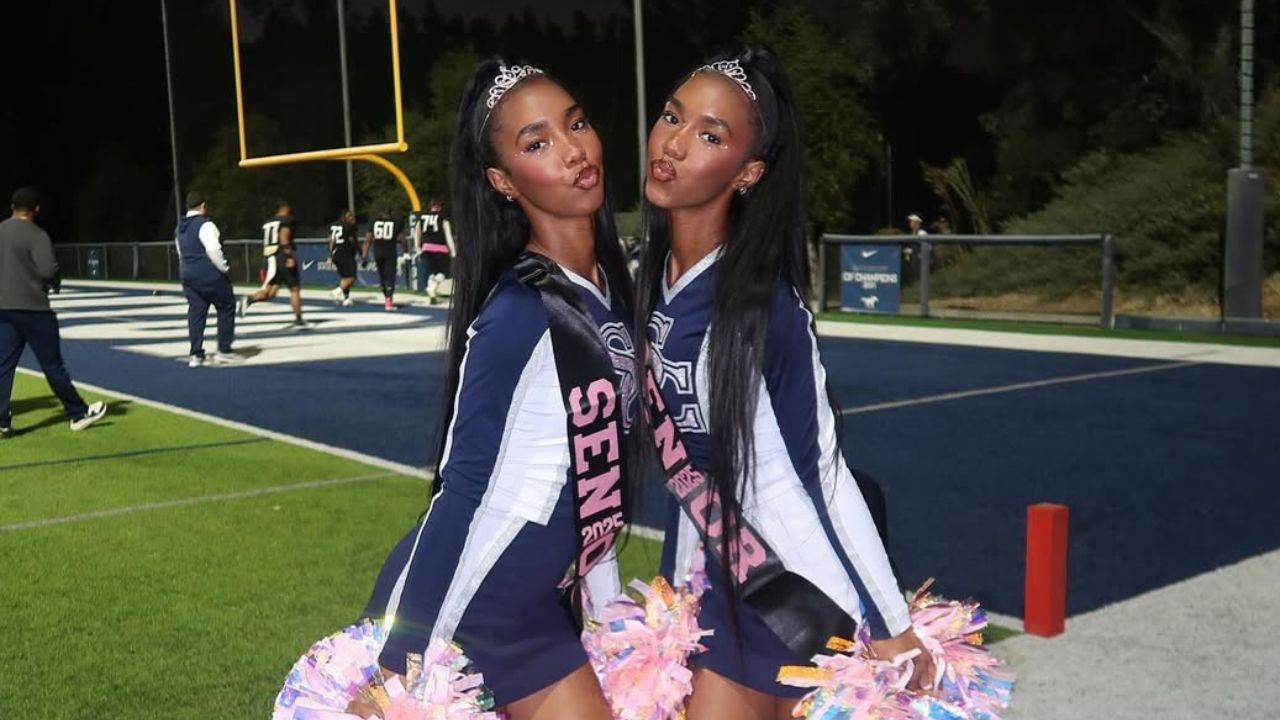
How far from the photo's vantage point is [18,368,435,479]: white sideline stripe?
8039 mm

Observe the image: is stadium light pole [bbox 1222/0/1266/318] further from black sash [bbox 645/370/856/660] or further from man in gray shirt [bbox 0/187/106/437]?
black sash [bbox 645/370/856/660]

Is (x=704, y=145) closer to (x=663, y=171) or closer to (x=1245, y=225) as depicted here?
(x=663, y=171)

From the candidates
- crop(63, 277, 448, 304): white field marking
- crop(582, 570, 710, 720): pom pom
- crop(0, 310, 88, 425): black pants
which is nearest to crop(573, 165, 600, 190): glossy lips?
crop(582, 570, 710, 720): pom pom

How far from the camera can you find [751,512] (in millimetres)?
2084

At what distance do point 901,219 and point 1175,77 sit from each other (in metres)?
16.9

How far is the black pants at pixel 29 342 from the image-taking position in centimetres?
965

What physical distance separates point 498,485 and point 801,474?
46 cm

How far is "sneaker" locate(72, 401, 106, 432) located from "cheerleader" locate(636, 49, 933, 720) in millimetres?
8776

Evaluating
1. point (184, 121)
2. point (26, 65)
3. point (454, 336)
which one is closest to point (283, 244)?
point (454, 336)

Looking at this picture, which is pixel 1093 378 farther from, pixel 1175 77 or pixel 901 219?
pixel 901 219

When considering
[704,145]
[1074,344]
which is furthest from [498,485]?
[1074,344]

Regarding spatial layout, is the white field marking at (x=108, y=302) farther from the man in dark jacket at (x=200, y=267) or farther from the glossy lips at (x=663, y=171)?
the glossy lips at (x=663, y=171)

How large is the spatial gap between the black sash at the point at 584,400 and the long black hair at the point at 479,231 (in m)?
0.08

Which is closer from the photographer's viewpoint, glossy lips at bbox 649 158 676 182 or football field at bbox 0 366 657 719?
glossy lips at bbox 649 158 676 182
